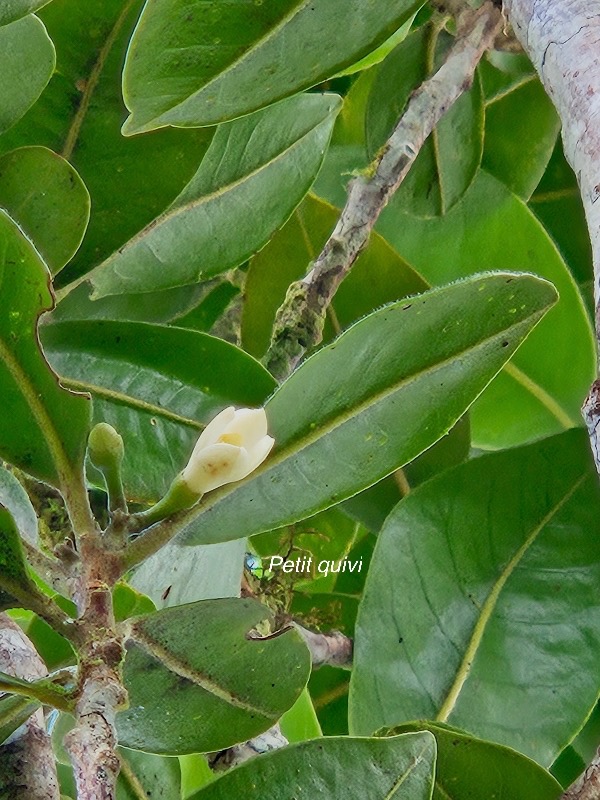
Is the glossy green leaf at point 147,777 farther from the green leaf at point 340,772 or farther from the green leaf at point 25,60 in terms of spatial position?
the green leaf at point 25,60

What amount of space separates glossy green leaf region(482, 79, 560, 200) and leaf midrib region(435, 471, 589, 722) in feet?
1.61

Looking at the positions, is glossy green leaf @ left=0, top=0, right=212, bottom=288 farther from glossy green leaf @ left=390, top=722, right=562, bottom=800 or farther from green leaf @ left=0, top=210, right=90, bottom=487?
glossy green leaf @ left=390, top=722, right=562, bottom=800

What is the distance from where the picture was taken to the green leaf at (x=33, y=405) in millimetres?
566

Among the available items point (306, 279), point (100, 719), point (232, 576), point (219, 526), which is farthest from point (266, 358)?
point (100, 719)

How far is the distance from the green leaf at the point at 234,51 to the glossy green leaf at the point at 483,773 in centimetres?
39

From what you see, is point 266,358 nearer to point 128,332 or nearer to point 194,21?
point 128,332

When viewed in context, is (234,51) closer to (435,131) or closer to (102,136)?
(102,136)

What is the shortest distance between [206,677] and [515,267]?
603 mm

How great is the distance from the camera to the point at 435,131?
108 centimetres

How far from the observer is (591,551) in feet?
2.54

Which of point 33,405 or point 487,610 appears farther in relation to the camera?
point 487,610

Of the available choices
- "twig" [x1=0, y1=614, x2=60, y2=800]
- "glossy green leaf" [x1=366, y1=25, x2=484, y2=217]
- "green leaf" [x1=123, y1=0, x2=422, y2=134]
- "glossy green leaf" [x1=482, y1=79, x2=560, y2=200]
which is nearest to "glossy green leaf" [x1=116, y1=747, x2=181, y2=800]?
"twig" [x1=0, y1=614, x2=60, y2=800]

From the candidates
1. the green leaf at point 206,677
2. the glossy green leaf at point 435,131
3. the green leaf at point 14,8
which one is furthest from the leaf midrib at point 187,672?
the glossy green leaf at point 435,131

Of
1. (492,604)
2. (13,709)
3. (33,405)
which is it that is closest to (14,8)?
(33,405)
